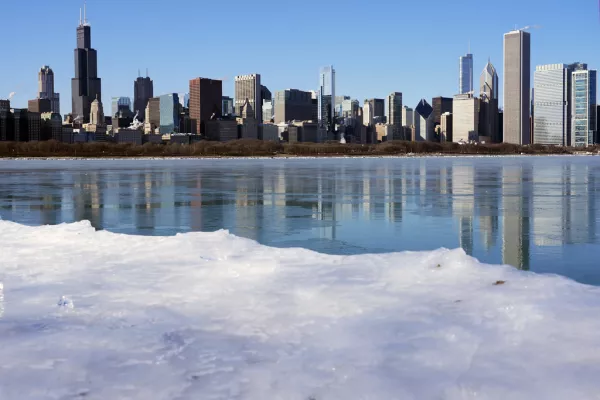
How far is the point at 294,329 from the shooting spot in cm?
537

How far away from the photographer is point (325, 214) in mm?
16234

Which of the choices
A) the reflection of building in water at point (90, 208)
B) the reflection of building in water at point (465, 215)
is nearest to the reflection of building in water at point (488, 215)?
the reflection of building in water at point (465, 215)

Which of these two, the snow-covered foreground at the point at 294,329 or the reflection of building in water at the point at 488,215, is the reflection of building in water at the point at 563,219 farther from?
the snow-covered foreground at the point at 294,329

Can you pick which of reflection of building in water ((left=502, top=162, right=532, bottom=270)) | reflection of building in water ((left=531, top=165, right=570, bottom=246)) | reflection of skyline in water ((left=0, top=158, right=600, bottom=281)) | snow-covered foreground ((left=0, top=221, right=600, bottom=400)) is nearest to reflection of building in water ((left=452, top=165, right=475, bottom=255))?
reflection of skyline in water ((left=0, top=158, right=600, bottom=281))

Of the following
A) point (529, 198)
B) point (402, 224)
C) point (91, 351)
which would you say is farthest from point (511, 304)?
point (529, 198)

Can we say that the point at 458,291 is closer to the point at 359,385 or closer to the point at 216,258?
the point at 359,385

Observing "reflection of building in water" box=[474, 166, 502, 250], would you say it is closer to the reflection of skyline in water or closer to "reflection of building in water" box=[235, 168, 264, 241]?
the reflection of skyline in water

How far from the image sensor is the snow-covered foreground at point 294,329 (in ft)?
13.6

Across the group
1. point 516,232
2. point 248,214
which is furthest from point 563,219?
point 248,214

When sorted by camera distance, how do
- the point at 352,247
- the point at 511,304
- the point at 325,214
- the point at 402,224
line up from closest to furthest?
the point at 511,304 < the point at 352,247 < the point at 402,224 < the point at 325,214

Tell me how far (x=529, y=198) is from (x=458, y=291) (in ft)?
51.4

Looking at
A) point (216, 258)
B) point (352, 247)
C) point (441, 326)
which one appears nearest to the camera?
point (441, 326)

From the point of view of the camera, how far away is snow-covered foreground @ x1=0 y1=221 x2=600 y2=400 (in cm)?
416

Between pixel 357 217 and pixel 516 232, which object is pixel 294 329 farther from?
pixel 357 217
